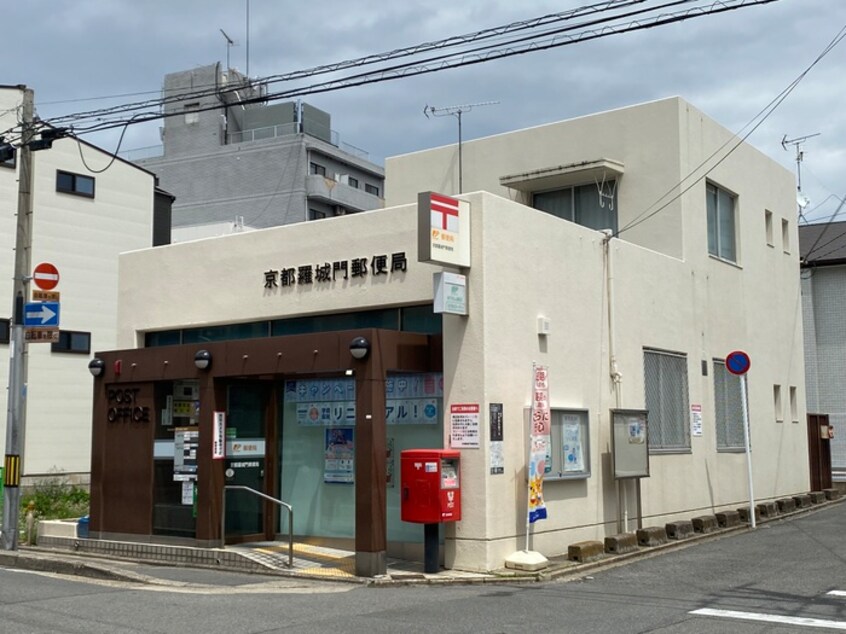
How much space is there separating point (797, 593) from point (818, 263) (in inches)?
1012

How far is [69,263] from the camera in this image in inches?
1177

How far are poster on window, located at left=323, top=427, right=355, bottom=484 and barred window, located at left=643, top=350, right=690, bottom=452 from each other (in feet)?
18.4

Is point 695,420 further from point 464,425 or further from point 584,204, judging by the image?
point 464,425

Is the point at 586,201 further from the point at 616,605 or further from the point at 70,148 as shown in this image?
the point at 70,148

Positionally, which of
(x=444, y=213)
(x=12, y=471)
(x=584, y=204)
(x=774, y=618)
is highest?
(x=584, y=204)

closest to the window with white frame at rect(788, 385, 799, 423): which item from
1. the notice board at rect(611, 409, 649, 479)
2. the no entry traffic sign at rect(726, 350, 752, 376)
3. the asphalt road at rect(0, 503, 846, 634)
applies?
the no entry traffic sign at rect(726, 350, 752, 376)

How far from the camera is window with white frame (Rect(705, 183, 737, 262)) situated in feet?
69.1

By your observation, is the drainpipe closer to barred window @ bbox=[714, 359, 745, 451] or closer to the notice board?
the notice board

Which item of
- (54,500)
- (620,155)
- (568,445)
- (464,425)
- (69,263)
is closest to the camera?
(464,425)

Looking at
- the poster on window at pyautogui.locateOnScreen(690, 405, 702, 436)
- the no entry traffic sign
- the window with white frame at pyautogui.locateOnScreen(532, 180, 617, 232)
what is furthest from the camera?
the window with white frame at pyautogui.locateOnScreen(532, 180, 617, 232)

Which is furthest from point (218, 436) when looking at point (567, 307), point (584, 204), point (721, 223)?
point (721, 223)

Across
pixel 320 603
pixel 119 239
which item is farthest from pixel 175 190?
pixel 320 603

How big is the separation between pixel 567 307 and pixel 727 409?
683cm

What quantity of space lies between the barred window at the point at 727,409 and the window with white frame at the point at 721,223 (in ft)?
8.20
